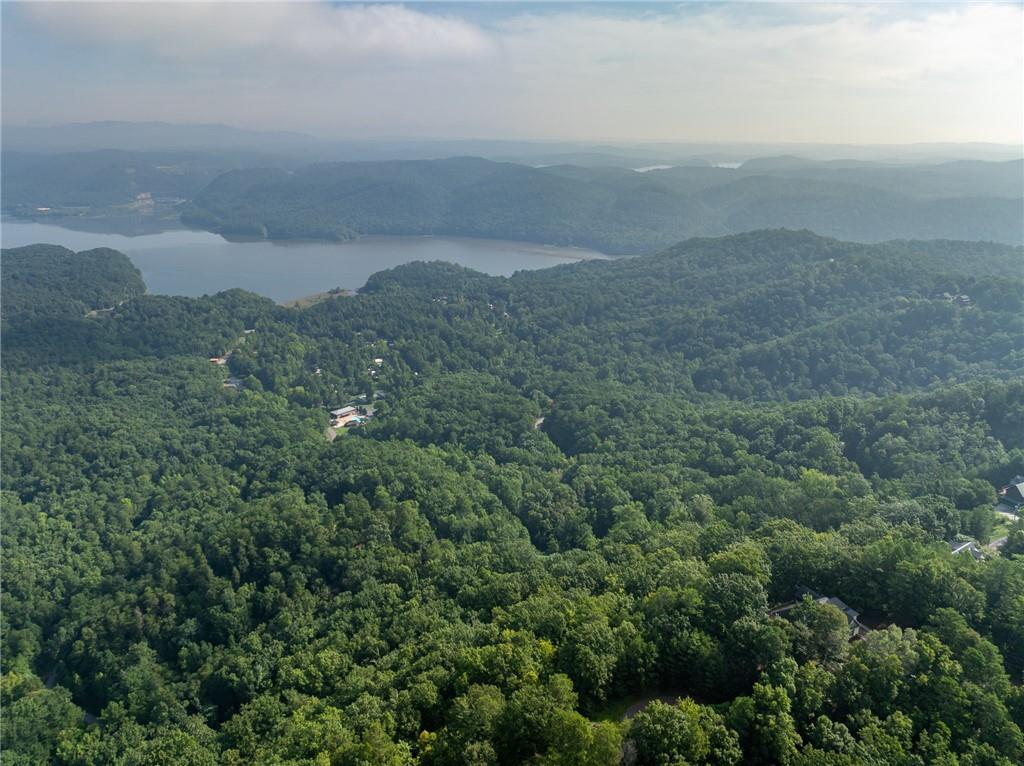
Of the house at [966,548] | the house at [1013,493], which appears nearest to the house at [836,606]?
the house at [966,548]

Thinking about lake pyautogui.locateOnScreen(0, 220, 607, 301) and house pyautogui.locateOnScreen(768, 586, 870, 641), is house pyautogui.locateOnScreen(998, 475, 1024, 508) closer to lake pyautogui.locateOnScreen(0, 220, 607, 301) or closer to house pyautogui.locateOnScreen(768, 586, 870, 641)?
house pyautogui.locateOnScreen(768, 586, 870, 641)

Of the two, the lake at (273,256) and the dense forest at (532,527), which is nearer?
the dense forest at (532,527)

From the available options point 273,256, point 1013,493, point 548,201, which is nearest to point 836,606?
point 1013,493

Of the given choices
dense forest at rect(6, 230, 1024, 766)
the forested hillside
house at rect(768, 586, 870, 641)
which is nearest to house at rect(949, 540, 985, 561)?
dense forest at rect(6, 230, 1024, 766)

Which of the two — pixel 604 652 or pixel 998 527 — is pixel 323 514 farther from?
pixel 998 527

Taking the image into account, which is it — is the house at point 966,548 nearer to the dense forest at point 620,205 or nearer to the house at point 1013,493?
the house at point 1013,493

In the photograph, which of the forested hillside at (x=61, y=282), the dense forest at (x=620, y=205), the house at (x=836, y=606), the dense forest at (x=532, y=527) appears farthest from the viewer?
the dense forest at (x=620, y=205)
